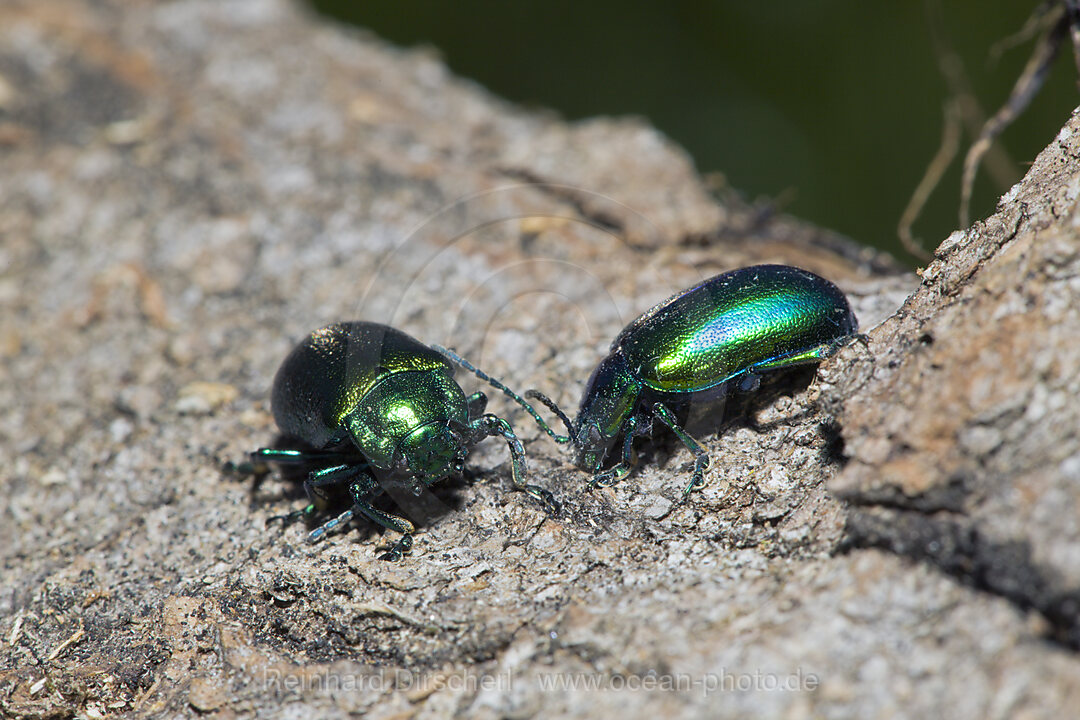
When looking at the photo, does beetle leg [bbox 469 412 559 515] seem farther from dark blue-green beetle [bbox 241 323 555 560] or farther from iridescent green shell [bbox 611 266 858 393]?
iridescent green shell [bbox 611 266 858 393]

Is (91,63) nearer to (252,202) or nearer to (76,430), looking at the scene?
(252,202)

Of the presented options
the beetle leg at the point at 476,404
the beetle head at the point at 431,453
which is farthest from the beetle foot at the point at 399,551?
the beetle leg at the point at 476,404

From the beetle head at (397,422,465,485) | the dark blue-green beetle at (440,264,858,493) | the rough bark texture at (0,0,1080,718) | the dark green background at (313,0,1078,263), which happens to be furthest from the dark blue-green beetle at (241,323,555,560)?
the dark green background at (313,0,1078,263)

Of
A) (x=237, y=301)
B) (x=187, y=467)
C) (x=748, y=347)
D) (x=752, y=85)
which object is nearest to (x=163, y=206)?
(x=237, y=301)

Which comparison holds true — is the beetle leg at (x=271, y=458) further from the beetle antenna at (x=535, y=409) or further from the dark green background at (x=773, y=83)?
the dark green background at (x=773, y=83)

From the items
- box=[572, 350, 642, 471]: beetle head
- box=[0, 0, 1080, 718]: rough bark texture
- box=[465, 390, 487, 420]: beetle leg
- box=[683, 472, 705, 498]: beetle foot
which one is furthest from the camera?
box=[465, 390, 487, 420]: beetle leg

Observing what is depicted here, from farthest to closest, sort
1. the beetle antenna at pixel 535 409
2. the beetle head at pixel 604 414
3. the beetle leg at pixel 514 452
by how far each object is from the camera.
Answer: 1. the beetle antenna at pixel 535 409
2. the beetle head at pixel 604 414
3. the beetle leg at pixel 514 452

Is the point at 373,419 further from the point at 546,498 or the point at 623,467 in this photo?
the point at 623,467
